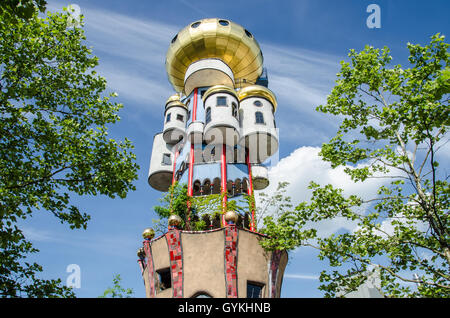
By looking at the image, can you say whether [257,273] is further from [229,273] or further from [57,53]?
[57,53]

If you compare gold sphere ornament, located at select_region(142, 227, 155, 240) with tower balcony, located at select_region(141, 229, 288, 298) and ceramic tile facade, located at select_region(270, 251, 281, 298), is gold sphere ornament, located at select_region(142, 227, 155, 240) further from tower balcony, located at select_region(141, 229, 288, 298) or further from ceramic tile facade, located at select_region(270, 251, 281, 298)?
ceramic tile facade, located at select_region(270, 251, 281, 298)

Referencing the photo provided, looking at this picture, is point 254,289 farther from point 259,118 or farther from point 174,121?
point 174,121

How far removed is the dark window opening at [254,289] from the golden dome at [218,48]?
13246mm

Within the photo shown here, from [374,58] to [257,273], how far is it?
24.9 ft

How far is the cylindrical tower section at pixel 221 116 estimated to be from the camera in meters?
16.3

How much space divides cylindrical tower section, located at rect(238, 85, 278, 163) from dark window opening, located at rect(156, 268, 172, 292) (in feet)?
24.7

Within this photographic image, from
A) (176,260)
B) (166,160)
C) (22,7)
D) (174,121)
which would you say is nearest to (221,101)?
(174,121)

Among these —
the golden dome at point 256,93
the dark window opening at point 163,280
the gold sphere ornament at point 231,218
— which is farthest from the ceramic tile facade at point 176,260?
the golden dome at point 256,93

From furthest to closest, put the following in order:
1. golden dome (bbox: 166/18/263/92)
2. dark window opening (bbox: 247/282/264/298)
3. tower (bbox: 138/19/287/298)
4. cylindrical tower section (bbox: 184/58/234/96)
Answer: golden dome (bbox: 166/18/263/92)
cylindrical tower section (bbox: 184/58/234/96)
dark window opening (bbox: 247/282/264/298)
tower (bbox: 138/19/287/298)

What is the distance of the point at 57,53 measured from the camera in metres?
8.02

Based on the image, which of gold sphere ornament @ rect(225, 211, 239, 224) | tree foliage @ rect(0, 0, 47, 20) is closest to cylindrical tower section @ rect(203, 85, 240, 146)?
gold sphere ornament @ rect(225, 211, 239, 224)

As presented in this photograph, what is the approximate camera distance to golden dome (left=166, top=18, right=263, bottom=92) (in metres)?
19.5

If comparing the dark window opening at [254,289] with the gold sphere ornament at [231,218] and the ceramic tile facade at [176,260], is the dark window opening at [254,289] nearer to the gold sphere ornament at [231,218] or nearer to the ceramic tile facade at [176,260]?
the gold sphere ornament at [231,218]

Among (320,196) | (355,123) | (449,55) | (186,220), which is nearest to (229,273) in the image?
(186,220)
